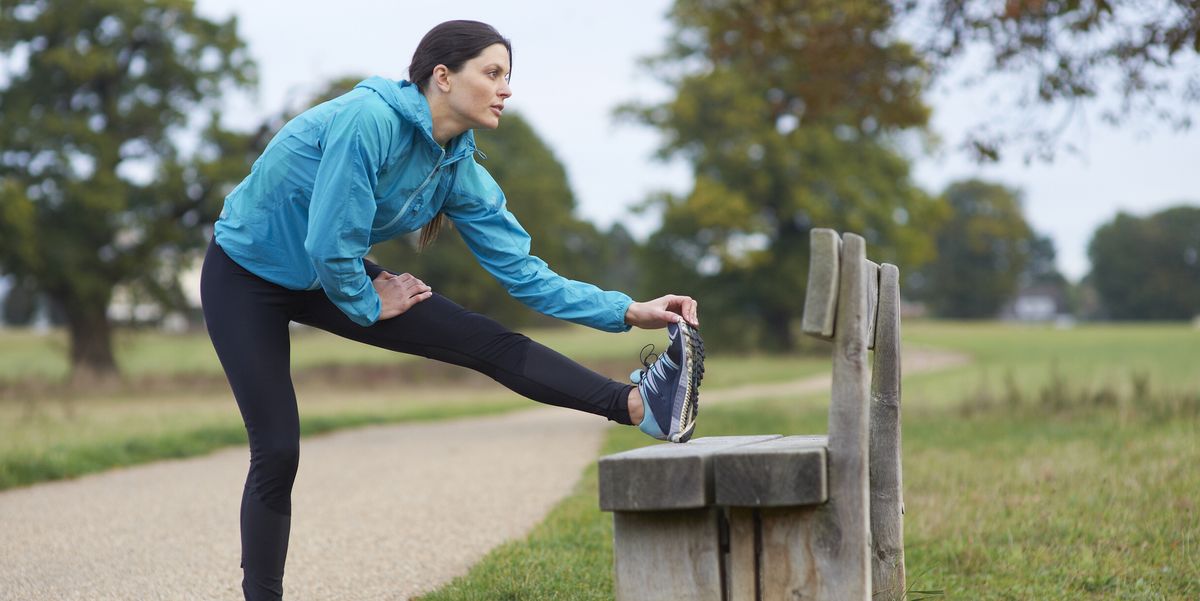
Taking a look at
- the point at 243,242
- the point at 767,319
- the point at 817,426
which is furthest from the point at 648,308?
the point at 767,319

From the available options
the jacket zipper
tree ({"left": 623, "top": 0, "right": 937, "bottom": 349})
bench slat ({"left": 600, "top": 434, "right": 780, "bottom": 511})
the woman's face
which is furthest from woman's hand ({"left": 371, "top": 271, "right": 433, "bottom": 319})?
tree ({"left": 623, "top": 0, "right": 937, "bottom": 349})

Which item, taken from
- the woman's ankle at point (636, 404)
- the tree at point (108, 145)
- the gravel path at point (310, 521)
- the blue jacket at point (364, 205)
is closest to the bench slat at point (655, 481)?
the woman's ankle at point (636, 404)

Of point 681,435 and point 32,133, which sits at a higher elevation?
point 32,133

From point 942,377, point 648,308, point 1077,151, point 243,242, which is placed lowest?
point 942,377

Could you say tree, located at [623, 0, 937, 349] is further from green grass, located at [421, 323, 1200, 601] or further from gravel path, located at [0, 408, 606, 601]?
gravel path, located at [0, 408, 606, 601]

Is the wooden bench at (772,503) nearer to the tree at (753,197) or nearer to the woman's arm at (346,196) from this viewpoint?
the woman's arm at (346,196)

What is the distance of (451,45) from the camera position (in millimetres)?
3553

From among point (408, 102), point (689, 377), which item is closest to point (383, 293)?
point (408, 102)

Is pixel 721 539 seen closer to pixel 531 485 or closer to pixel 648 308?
pixel 648 308

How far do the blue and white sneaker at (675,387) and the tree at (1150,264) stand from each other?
8136cm

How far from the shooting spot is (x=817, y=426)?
11891 millimetres

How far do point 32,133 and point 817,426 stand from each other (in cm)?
1947

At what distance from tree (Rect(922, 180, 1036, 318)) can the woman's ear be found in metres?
89.7

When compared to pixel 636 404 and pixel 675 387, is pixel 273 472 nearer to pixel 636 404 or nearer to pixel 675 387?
pixel 636 404
